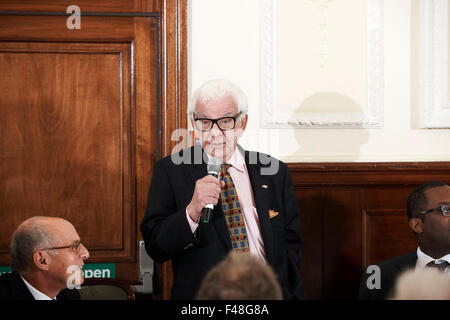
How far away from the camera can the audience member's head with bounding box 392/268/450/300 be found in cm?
94

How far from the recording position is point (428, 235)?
82.0 inches

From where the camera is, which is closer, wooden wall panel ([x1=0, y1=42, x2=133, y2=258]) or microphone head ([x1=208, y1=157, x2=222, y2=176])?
microphone head ([x1=208, y1=157, x2=222, y2=176])

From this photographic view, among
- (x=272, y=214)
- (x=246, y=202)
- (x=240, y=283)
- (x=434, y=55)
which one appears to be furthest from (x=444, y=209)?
(x=240, y=283)

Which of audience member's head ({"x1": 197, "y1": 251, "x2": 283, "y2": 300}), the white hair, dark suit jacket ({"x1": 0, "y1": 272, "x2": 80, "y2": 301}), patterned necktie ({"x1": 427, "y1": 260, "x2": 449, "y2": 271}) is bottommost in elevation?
patterned necktie ({"x1": 427, "y1": 260, "x2": 449, "y2": 271})

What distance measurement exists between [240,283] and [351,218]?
2.06 metres

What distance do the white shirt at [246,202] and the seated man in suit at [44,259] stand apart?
1.51ft

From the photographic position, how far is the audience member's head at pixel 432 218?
6.75 ft

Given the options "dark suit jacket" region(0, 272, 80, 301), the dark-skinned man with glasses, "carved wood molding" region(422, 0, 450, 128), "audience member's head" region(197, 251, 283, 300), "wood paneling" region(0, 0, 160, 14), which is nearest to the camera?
"audience member's head" region(197, 251, 283, 300)

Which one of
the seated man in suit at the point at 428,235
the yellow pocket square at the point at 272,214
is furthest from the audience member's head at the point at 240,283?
the seated man in suit at the point at 428,235

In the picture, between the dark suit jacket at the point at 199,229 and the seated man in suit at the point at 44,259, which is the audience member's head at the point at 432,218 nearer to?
the dark suit jacket at the point at 199,229

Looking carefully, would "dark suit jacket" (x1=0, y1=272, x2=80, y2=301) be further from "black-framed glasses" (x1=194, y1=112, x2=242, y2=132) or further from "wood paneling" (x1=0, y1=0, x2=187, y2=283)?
"wood paneling" (x1=0, y1=0, x2=187, y2=283)

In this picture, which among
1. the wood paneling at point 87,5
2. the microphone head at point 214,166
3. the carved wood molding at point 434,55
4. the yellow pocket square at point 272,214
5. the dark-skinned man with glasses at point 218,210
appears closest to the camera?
the microphone head at point 214,166

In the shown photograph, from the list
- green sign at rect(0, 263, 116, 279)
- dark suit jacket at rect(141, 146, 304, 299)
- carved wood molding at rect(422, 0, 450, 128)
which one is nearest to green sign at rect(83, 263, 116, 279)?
green sign at rect(0, 263, 116, 279)

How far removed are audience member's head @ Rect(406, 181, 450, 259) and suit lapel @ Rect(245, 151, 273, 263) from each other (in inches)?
26.7
